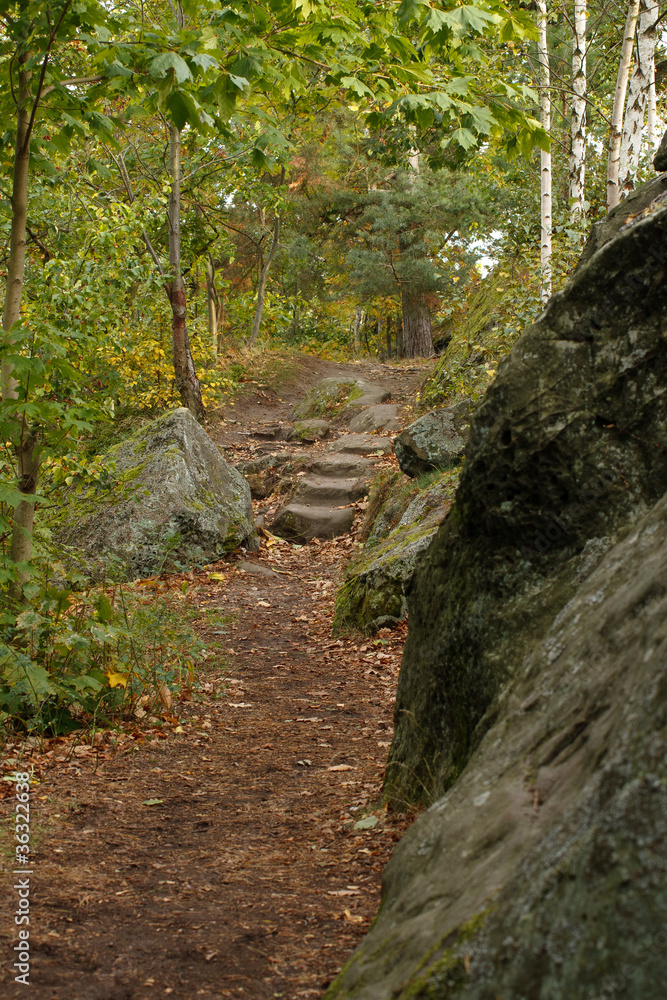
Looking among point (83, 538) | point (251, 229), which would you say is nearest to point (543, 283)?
point (83, 538)

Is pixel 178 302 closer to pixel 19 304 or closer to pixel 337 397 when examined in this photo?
pixel 337 397

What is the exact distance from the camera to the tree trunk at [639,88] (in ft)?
30.9

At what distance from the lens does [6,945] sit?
2791 mm

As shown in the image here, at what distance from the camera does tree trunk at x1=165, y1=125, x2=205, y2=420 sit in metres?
14.7

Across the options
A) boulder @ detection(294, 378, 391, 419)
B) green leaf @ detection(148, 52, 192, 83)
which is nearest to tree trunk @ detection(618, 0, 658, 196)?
green leaf @ detection(148, 52, 192, 83)

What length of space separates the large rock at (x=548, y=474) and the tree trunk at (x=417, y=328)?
20.6 meters

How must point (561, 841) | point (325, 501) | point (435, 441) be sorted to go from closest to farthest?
1. point (561, 841)
2. point (435, 441)
3. point (325, 501)

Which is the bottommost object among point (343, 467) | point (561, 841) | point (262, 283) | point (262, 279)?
point (561, 841)

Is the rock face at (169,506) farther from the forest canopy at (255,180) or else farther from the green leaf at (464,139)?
the green leaf at (464,139)

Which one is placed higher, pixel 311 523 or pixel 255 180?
pixel 255 180

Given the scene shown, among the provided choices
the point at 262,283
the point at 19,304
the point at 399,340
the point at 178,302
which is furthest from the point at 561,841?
the point at 399,340

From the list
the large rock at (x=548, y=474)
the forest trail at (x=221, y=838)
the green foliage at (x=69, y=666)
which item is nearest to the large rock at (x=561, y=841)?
the large rock at (x=548, y=474)

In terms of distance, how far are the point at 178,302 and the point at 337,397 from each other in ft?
20.2

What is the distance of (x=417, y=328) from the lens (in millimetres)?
24156
